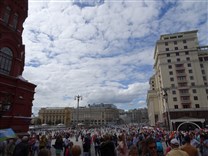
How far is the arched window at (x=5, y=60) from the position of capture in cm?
1695

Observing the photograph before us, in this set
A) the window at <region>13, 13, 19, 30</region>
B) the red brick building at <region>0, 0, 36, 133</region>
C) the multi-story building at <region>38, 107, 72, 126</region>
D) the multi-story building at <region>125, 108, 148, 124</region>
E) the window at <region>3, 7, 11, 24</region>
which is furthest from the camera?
the multi-story building at <region>125, 108, 148, 124</region>

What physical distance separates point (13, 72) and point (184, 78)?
176ft

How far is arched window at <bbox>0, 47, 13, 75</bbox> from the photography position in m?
17.0

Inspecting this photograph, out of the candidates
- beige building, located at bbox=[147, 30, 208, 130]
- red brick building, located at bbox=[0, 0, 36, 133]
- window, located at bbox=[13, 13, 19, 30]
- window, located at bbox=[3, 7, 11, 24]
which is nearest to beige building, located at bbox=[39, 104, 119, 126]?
beige building, located at bbox=[147, 30, 208, 130]

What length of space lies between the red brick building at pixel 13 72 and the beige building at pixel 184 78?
42.9 metres

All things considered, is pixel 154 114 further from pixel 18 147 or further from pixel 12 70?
pixel 18 147

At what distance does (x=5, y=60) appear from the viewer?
57.3ft

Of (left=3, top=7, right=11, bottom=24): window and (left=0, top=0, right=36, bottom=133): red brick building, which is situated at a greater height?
(left=3, top=7, right=11, bottom=24): window

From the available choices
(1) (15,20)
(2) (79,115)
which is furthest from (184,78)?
(2) (79,115)

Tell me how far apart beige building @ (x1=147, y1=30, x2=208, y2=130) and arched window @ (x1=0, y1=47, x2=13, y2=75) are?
44835mm

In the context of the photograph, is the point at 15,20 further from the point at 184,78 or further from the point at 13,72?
the point at 184,78

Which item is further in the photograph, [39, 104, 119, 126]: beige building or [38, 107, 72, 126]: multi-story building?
[39, 104, 119, 126]: beige building

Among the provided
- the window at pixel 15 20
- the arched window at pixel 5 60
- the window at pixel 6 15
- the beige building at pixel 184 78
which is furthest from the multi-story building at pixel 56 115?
the window at pixel 6 15

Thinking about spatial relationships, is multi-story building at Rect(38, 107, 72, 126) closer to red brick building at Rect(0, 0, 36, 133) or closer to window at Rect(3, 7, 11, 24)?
red brick building at Rect(0, 0, 36, 133)
